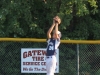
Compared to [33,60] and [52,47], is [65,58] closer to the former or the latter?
[33,60]

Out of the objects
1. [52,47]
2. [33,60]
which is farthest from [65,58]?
[52,47]

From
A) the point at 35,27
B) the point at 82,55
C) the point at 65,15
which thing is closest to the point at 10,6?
the point at 35,27

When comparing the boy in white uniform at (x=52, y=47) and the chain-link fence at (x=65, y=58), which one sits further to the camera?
the chain-link fence at (x=65, y=58)

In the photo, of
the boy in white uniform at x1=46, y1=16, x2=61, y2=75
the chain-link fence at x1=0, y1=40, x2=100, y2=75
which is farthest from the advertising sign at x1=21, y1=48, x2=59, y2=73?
the boy in white uniform at x1=46, y1=16, x2=61, y2=75

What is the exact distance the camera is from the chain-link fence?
1127 cm

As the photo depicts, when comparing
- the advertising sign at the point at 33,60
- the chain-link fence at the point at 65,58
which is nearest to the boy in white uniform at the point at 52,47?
the advertising sign at the point at 33,60

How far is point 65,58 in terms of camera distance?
11.3 metres

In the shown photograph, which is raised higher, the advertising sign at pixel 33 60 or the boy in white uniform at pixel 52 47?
the boy in white uniform at pixel 52 47

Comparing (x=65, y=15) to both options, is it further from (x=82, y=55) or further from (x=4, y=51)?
(x=4, y=51)

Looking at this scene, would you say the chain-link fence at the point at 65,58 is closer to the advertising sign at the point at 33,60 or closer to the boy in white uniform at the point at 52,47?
the advertising sign at the point at 33,60

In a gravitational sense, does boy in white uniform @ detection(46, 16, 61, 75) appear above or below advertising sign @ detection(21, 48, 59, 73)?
above

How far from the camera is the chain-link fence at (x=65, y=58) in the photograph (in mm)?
11266

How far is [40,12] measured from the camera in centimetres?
1334

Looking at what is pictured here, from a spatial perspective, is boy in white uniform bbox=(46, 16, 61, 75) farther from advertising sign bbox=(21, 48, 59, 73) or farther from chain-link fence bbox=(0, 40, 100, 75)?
chain-link fence bbox=(0, 40, 100, 75)
